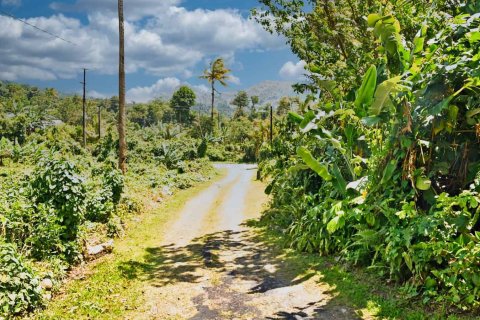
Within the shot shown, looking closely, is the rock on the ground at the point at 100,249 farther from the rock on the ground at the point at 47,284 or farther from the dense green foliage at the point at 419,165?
the dense green foliage at the point at 419,165

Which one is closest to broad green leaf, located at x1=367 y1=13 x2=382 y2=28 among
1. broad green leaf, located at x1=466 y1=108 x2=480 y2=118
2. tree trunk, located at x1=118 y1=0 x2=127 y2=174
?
broad green leaf, located at x1=466 y1=108 x2=480 y2=118

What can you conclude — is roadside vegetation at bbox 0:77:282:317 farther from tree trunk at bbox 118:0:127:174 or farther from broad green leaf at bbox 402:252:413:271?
broad green leaf at bbox 402:252:413:271

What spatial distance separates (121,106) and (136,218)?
585 cm

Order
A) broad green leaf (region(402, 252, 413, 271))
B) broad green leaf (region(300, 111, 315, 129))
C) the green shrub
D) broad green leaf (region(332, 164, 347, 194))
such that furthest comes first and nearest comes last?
1. broad green leaf (region(332, 164, 347, 194))
2. broad green leaf (region(300, 111, 315, 129))
3. broad green leaf (region(402, 252, 413, 271))
4. the green shrub

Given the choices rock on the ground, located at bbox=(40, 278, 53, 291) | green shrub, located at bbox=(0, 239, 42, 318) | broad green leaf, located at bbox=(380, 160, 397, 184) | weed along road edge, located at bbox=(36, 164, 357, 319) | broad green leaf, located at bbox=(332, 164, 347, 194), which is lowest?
weed along road edge, located at bbox=(36, 164, 357, 319)

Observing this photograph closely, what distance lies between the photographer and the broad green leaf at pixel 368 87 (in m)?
7.27

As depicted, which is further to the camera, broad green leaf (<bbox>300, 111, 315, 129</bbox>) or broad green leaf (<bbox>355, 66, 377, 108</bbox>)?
broad green leaf (<bbox>300, 111, 315, 129</bbox>)

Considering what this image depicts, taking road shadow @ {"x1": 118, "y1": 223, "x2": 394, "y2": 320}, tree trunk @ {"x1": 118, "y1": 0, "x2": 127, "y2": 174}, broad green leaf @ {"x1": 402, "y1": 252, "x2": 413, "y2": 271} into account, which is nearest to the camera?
broad green leaf @ {"x1": 402, "y1": 252, "x2": 413, "y2": 271}

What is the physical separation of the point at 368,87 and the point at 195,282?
17.7 ft

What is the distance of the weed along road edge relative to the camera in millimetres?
7012

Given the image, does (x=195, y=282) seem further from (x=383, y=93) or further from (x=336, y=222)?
(x=383, y=93)

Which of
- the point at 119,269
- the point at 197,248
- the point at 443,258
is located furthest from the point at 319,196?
the point at 119,269

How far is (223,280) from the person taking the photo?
863 cm

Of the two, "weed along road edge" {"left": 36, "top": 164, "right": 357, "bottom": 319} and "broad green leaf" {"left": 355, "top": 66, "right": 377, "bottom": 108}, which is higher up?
"broad green leaf" {"left": 355, "top": 66, "right": 377, "bottom": 108}
